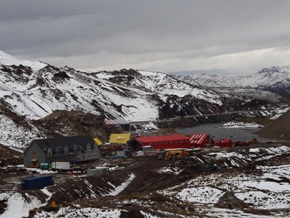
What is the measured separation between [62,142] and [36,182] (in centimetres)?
2346

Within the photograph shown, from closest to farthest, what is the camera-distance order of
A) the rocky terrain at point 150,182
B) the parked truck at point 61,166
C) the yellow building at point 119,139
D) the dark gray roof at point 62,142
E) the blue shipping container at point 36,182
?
1. the rocky terrain at point 150,182
2. the blue shipping container at point 36,182
3. the parked truck at point 61,166
4. the dark gray roof at point 62,142
5. the yellow building at point 119,139

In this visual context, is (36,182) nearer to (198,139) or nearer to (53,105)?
(198,139)

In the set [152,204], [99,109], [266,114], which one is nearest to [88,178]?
[152,204]

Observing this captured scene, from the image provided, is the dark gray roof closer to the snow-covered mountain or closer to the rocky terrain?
the rocky terrain

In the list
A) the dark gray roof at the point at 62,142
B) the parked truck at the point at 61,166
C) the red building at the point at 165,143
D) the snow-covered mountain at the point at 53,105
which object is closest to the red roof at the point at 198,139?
the red building at the point at 165,143

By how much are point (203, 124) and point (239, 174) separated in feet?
427

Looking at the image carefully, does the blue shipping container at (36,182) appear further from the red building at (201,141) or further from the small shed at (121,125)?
the small shed at (121,125)

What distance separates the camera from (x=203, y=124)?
18962 centimetres

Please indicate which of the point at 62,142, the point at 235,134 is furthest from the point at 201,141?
the point at 235,134

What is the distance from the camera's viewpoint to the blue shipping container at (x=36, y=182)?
167 feet

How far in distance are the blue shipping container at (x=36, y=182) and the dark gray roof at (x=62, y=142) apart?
750 inches

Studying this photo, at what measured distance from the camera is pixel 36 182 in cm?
5159

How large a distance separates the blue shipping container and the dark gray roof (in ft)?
62.5

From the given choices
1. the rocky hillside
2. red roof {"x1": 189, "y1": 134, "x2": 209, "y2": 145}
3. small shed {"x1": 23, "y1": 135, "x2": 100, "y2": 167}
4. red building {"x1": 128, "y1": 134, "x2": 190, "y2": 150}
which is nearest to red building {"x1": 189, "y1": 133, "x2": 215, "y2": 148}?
red roof {"x1": 189, "y1": 134, "x2": 209, "y2": 145}
